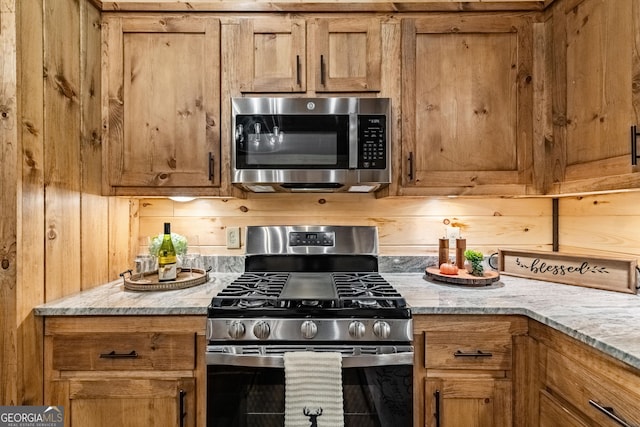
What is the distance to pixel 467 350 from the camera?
130 cm

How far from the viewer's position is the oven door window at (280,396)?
127 cm

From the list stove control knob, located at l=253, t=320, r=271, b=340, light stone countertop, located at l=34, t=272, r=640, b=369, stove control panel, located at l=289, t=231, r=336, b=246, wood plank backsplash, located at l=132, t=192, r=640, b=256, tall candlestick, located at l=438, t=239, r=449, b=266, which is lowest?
stove control knob, located at l=253, t=320, r=271, b=340

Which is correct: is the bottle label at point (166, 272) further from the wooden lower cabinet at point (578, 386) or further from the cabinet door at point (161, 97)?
the wooden lower cabinet at point (578, 386)

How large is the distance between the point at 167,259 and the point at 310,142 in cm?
87

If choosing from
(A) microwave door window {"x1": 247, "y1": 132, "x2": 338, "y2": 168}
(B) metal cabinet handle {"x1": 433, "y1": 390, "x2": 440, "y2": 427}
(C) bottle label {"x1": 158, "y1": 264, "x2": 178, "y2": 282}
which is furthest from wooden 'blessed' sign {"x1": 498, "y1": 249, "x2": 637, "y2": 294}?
(C) bottle label {"x1": 158, "y1": 264, "x2": 178, "y2": 282}

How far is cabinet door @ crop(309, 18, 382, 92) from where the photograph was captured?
162 cm

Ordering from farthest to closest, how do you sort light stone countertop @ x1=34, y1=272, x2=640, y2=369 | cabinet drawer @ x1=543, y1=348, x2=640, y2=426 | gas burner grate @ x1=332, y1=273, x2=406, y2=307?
gas burner grate @ x1=332, y1=273, x2=406, y2=307 < light stone countertop @ x1=34, y1=272, x2=640, y2=369 < cabinet drawer @ x1=543, y1=348, x2=640, y2=426

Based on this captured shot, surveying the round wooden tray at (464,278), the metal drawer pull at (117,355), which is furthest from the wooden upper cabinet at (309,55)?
the metal drawer pull at (117,355)

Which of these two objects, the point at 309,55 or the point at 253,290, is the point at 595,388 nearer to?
the point at 253,290

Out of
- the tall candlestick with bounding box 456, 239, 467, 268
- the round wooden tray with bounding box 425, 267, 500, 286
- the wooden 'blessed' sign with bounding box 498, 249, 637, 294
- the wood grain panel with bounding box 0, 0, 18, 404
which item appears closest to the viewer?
the wood grain panel with bounding box 0, 0, 18, 404

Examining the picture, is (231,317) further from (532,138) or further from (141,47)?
(532,138)

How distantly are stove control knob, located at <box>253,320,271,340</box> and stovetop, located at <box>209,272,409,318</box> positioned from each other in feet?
0.12

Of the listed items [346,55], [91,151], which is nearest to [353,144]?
[346,55]

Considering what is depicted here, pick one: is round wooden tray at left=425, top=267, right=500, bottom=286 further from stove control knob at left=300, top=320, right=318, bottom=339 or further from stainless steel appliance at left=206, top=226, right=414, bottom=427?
stove control knob at left=300, top=320, right=318, bottom=339
